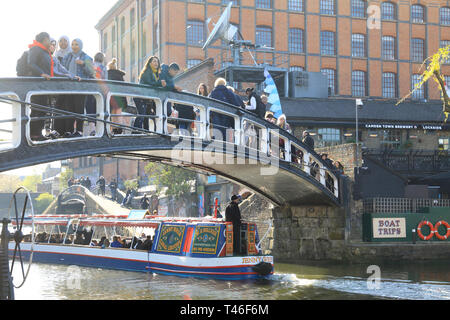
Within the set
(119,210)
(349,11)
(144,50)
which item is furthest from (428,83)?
(119,210)

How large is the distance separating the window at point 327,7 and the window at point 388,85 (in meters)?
6.14

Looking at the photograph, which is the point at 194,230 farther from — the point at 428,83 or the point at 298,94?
the point at 428,83

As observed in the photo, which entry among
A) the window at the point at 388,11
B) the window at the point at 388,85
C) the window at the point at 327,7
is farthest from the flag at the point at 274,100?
the window at the point at 388,11

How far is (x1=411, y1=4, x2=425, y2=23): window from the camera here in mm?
47656

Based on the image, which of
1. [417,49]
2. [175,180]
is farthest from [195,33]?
[417,49]

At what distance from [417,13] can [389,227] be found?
30.5 m

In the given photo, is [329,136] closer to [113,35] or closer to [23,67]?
[23,67]

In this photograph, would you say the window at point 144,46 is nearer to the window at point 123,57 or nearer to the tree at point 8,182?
the window at point 123,57

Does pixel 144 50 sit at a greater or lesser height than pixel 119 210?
greater

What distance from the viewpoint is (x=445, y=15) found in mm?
48594

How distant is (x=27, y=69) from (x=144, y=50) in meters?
36.5

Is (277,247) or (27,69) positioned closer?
(27,69)

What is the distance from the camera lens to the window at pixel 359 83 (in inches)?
1802
